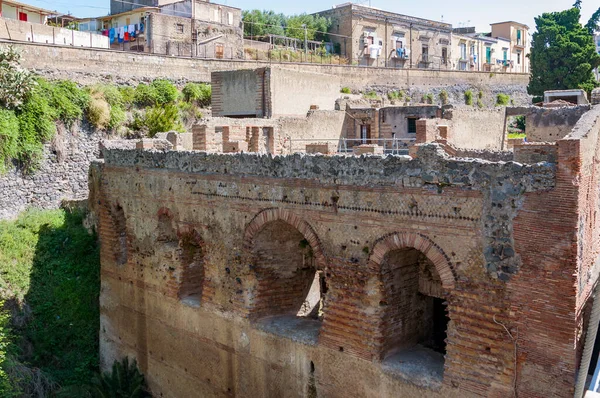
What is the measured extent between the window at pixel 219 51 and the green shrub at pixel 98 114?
1334 cm

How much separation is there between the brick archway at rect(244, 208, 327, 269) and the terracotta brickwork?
25mm

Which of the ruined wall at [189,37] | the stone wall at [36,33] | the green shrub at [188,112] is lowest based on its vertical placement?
the green shrub at [188,112]

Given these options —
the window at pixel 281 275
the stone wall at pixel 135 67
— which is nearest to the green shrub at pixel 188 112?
the stone wall at pixel 135 67

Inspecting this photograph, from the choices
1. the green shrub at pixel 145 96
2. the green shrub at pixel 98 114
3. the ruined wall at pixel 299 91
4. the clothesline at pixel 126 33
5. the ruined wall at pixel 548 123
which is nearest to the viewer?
the ruined wall at pixel 548 123

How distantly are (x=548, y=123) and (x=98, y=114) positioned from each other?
1457 cm

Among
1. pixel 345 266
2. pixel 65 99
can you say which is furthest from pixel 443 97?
pixel 345 266

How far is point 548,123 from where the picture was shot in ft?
63.9

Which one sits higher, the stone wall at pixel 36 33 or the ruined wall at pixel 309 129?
the stone wall at pixel 36 33

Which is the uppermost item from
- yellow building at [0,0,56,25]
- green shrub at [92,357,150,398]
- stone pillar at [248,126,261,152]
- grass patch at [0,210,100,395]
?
yellow building at [0,0,56,25]

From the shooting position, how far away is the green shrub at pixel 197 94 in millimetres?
26781

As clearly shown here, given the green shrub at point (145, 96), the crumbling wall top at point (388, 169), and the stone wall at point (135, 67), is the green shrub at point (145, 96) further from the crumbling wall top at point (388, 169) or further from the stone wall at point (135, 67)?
the crumbling wall top at point (388, 169)

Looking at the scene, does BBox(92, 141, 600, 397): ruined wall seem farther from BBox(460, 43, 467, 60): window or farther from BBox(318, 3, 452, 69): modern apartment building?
BBox(460, 43, 467, 60): window

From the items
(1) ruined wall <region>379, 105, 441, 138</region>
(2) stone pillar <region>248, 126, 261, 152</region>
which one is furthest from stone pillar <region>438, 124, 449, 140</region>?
(2) stone pillar <region>248, 126, 261, 152</region>

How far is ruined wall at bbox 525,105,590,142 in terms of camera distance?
62.3ft
